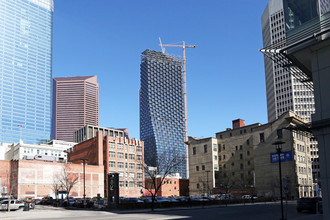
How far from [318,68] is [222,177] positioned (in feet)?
322

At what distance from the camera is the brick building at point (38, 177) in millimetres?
93438

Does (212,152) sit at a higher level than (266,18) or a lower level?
lower

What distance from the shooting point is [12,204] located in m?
52.5

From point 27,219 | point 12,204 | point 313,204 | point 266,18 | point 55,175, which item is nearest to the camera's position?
point 27,219

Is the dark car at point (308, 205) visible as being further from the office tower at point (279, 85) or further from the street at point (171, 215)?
the office tower at point (279, 85)

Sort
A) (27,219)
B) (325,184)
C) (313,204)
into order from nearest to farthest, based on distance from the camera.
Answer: (325,184) < (27,219) < (313,204)

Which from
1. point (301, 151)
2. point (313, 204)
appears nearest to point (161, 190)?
point (301, 151)

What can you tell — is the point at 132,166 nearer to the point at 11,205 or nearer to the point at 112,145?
the point at 112,145

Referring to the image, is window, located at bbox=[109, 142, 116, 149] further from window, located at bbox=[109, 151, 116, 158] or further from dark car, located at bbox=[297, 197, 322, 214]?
dark car, located at bbox=[297, 197, 322, 214]

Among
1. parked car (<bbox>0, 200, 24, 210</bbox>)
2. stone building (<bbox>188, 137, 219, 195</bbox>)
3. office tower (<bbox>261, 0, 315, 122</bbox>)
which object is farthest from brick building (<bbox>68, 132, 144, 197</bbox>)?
office tower (<bbox>261, 0, 315, 122</bbox>)

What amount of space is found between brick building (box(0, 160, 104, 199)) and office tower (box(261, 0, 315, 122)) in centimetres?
9796

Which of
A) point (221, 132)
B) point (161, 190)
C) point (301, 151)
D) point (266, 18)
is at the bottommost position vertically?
point (161, 190)

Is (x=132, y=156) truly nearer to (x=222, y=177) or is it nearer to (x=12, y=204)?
(x=222, y=177)

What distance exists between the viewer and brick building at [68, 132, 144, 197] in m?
112
